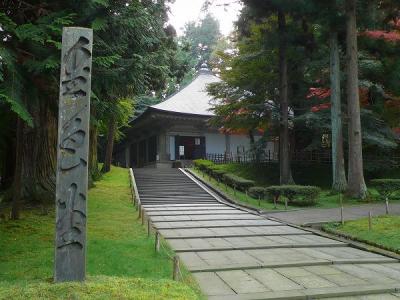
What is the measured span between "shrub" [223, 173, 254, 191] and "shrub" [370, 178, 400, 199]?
198 inches

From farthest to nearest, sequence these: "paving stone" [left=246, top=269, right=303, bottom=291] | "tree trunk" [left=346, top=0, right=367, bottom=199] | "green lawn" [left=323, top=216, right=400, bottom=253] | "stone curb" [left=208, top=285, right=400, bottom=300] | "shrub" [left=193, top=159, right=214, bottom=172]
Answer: "shrub" [left=193, top=159, right=214, bottom=172] < "tree trunk" [left=346, top=0, right=367, bottom=199] < "green lawn" [left=323, top=216, right=400, bottom=253] < "paving stone" [left=246, top=269, right=303, bottom=291] < "stone curb" [left=208, top=285, right=400, bottom=300]

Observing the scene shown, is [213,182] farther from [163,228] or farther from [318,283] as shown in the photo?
[318,283]

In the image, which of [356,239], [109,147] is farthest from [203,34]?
[356,239]

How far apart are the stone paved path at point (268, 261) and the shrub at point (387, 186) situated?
582 cm

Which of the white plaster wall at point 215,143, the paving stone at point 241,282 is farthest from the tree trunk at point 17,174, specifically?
the white plaster wall at point 215,143

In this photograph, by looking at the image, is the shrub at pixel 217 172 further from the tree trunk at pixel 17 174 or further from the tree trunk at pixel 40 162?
the tree trunk at pixel 17 174

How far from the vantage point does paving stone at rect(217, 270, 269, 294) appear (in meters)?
5.90

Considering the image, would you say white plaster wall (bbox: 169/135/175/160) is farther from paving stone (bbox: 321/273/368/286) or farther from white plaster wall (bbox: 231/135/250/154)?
paving stone (bbox: 321/273/368/286)

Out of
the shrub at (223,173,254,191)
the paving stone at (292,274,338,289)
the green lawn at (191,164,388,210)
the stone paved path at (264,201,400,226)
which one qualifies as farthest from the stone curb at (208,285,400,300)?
the shrub at (223,173,254,191)

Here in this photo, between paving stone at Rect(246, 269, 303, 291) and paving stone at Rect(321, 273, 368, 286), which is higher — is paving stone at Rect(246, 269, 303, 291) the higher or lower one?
the higher one

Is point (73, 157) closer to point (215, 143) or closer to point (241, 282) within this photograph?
point (241, 282)

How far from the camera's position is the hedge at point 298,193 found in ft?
50.1

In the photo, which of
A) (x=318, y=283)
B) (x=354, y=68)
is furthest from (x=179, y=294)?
(x=354, y=68)

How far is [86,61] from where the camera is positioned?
195 inches
